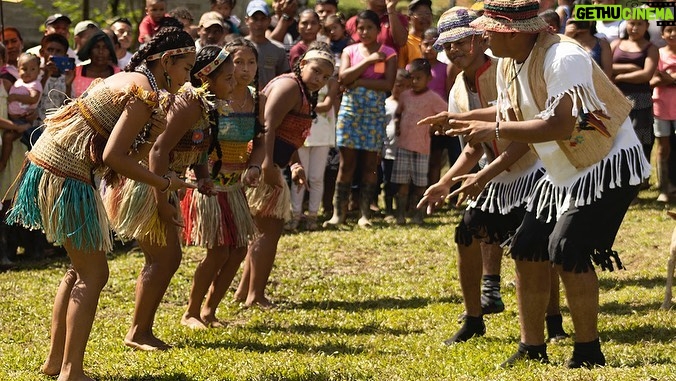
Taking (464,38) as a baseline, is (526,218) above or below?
below

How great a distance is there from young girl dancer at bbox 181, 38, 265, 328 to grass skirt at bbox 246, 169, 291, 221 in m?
0.51

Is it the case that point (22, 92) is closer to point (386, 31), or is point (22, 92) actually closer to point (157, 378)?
point (386, 31)

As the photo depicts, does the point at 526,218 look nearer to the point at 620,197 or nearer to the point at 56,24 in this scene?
the point at 620,197

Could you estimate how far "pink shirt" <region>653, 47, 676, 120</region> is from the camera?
13.3 m

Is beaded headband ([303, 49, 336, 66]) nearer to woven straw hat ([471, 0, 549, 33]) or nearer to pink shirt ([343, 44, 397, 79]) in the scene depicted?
woven straw hat ([471, 0, 549, 33])

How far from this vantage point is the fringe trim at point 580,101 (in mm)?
5949

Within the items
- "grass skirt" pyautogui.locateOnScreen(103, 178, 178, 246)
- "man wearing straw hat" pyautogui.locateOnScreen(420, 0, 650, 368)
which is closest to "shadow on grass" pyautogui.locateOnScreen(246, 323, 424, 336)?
"grass skirt" pyautogui.locateOnScreen(103, 178, 178, 246)

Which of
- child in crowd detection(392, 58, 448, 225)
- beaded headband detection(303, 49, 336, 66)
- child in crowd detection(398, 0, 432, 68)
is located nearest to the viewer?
beaded headband detection(303, 49, 336, 66)

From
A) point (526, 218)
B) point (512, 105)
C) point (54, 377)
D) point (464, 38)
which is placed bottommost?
point (54, 377)

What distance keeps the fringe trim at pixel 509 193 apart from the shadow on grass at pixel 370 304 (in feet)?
6.38

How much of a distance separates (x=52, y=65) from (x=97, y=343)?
16.0 ft

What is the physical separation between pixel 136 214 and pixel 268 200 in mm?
1848

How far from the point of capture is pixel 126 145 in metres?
5.96

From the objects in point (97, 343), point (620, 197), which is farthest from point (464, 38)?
point (97, 343)
